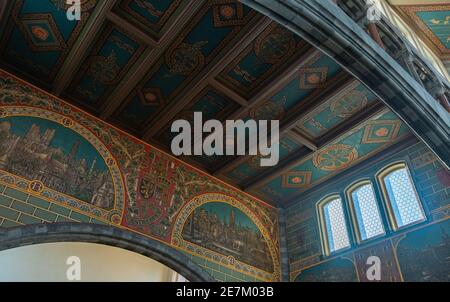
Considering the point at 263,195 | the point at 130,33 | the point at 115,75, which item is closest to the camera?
the point at 130,33

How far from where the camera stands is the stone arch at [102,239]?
6.98 meters

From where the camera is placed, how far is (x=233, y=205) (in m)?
11.3

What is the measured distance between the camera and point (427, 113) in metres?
5.95

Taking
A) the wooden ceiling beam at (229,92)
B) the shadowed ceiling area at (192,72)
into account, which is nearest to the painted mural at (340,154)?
the shadowed ceiling area at (192,72)

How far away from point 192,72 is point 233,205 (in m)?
4.55

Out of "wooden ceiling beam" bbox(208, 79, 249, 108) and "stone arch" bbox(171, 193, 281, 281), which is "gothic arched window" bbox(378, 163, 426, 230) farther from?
"wooden ceiling beam" bbox(208, 79, 249, 108)

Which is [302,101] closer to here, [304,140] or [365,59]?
[304,140]

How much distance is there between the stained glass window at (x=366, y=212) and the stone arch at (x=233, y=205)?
2.73 meters

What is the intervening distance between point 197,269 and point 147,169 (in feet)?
9.27

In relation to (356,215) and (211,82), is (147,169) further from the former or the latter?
(356,215)

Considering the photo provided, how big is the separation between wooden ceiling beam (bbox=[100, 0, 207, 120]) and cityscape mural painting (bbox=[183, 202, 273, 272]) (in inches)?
138

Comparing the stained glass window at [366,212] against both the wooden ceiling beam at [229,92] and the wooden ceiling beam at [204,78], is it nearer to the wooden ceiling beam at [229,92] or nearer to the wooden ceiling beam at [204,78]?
the wooden ceiling beam at [229,92]
